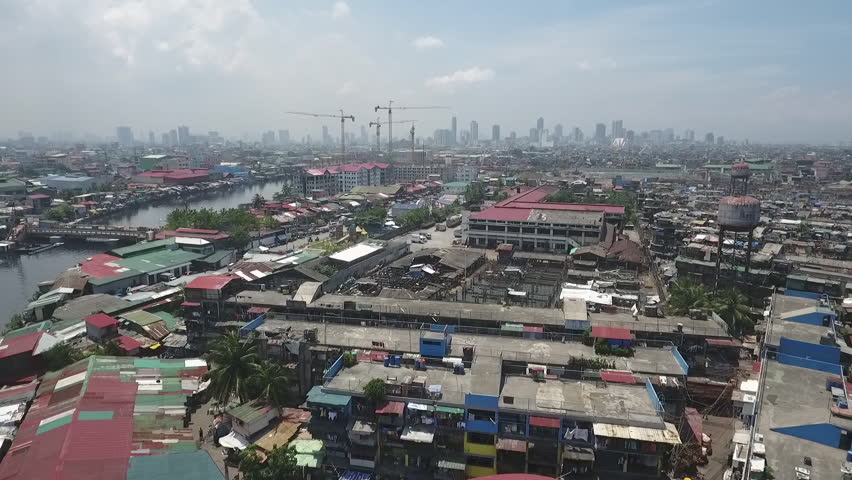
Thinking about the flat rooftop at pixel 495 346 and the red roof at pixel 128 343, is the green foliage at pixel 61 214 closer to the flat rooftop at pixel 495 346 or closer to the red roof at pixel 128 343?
the red roof at pixel 128 343

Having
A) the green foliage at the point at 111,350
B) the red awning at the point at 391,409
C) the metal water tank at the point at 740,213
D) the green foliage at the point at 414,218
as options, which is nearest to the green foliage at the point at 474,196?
the green foliage at the point at 414,218

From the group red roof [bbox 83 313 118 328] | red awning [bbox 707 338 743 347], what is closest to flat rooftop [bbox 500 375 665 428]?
red awning [bbox 707 338 743 347]

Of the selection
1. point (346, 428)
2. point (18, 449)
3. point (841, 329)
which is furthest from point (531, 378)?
point (841, 329)

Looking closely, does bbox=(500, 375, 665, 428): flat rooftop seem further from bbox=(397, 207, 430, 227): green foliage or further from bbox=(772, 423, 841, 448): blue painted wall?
bbox=(397, 207, 430, 227): green foliage

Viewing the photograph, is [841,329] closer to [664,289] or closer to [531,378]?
[664,289]

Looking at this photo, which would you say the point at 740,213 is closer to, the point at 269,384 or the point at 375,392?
the point at 375,392
